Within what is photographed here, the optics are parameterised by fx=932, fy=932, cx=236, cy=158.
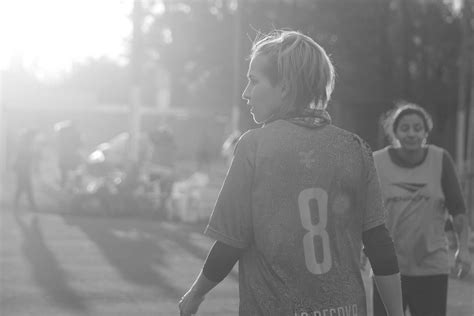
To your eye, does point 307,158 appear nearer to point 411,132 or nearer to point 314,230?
point 314,230

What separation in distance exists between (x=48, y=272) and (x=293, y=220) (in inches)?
301

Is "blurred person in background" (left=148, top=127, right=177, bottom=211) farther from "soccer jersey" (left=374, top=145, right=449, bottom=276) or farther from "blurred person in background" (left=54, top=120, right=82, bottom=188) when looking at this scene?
"soccer jersey" (left=374, top=145, right=449, bottom=276)

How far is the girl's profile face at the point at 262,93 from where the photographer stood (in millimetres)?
3076

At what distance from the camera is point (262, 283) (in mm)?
3010

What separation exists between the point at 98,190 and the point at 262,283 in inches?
596

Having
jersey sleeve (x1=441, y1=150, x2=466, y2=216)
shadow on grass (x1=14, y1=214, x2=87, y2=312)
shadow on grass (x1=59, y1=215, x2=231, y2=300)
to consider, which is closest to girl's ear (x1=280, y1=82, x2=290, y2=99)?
jersey sleeve (x1=441, y1=150, x2=466, y2=216)

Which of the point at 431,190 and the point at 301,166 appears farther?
the point at 431,190

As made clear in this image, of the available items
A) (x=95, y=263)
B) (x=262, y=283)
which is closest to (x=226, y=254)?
(x=262, y=283)

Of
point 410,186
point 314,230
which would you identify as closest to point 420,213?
point 410,186

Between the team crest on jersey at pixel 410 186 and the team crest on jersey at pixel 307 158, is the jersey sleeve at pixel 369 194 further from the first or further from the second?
the team crest on jersey at pixel 410 186

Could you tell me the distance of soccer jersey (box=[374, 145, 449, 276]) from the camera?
5.39m

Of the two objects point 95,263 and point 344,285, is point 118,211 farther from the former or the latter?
point 344,285

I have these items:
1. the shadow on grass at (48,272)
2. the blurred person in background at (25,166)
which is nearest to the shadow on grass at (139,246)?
the shadow on grass at (48,272)

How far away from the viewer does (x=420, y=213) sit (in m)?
5.44
